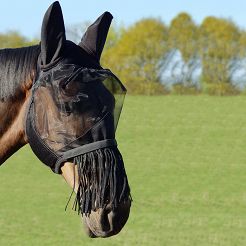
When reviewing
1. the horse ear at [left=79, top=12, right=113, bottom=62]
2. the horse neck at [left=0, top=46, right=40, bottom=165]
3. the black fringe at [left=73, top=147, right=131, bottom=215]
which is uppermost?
the horse ear at [left=79, top=12, right=113, bottom=62]

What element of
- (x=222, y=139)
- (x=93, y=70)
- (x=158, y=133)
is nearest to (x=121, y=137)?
(x=158, y=133)

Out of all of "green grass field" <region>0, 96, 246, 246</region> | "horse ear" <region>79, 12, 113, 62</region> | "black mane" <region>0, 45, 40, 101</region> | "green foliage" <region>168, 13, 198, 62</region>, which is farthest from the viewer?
"green foliage" <region>168, 13, 198, 62</region>

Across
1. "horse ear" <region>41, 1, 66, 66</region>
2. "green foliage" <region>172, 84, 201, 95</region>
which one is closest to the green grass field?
"green foliage" <region>172, 84, 201, 95</region>

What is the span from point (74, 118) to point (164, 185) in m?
15.2

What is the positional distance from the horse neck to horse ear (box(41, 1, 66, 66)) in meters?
0.19

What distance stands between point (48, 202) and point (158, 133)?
1112cm

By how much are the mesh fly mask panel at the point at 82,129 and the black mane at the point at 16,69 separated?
0.44 ft

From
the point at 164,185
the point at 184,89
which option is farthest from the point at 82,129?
the point at 184,89

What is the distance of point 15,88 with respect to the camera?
4340 mm

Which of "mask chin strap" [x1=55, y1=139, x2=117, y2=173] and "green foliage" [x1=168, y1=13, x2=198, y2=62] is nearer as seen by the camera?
"mask chin strap" [x1=55, y1=139, x2=117, y2=173]

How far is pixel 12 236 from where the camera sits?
13.1 m

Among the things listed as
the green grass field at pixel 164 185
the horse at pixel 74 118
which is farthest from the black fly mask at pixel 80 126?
the green grass field at pixel 164 185

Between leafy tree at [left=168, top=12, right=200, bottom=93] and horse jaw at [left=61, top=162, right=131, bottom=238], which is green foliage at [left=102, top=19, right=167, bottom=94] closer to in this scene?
leafy tree at [left=168, top=12, right=200, bottom=93]

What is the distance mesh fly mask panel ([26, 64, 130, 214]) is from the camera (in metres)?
4.08
